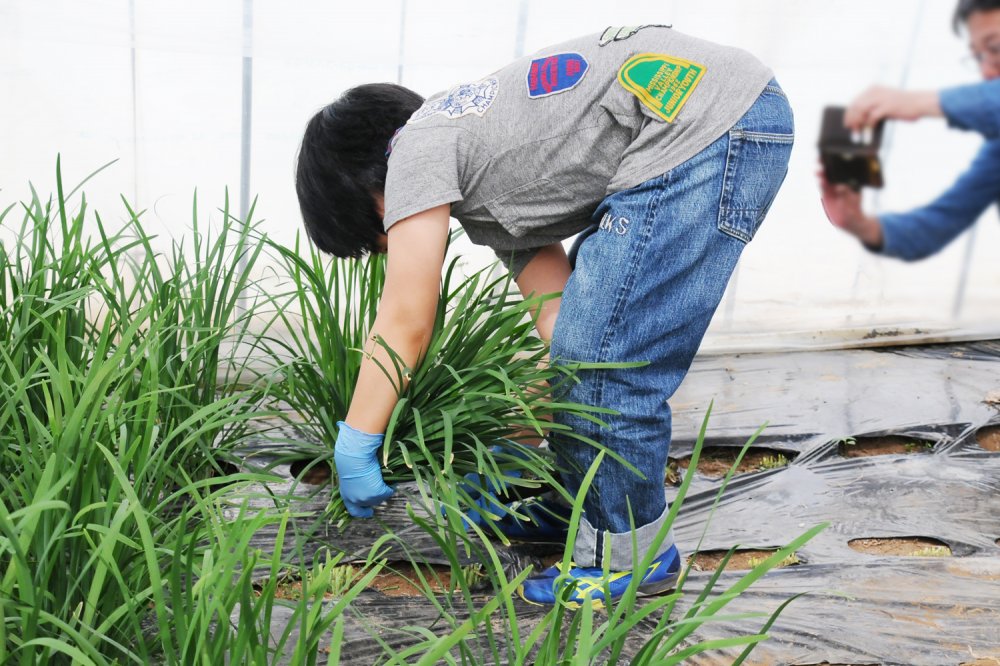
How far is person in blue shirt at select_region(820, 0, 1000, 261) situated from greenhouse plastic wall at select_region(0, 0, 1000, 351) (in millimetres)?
44

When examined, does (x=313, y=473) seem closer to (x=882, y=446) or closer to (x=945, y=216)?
(x=882, y=446)

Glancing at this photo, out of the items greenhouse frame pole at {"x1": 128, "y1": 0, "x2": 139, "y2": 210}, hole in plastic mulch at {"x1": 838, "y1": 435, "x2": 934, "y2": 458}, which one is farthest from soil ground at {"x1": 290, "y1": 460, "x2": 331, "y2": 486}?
hole in plastic mulch at {"x1": 838, "y1": 435, "x2": 934, "y2": 458}

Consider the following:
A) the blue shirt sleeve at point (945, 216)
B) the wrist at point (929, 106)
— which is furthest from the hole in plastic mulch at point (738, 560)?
the wrist at point (929, 106)

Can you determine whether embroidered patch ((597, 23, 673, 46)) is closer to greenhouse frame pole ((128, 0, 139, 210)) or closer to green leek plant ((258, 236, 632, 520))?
green leek plant ((258, 236, 632, 520))

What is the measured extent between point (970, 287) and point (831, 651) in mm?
2135

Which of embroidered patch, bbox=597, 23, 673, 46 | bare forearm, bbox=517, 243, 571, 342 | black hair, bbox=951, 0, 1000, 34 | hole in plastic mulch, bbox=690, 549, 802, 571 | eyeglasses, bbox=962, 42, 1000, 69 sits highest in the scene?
black hair, bbox=951, 0, 1000, 34

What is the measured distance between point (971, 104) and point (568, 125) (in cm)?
210

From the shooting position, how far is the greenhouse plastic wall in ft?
6.86

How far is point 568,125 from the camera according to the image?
1.39 metres

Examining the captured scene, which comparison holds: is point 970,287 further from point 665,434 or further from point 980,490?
point 665,434

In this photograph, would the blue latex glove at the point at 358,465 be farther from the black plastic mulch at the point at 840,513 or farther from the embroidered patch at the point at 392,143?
the embroidered patch at the point at 392,143

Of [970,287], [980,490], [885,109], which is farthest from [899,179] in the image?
[980,490]

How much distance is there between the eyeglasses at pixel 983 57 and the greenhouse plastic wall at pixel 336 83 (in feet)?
0.10

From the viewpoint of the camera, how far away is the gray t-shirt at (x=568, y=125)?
136 centimetres
